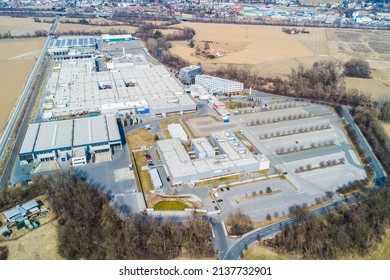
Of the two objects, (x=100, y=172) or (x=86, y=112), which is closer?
(x=100, y=172)

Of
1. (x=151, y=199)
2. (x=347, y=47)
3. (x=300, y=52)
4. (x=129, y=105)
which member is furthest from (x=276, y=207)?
(x=347, y=47)

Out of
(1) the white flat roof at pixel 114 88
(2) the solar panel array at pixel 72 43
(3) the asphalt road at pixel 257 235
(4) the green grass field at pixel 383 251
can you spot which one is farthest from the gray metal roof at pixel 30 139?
(2) the solar panel array at pixel 72 43

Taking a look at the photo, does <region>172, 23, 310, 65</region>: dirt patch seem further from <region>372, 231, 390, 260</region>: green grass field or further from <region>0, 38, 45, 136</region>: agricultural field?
<region>372, 231, 390, 260</region>: green grass field

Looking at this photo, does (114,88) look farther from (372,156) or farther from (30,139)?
(372,156)

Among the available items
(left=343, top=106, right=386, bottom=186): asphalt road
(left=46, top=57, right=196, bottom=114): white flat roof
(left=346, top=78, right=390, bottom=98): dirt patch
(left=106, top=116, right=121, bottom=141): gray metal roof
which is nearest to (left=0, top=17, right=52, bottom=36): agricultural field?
(left=46, top=57, right=196, bottom=114): white flat roof

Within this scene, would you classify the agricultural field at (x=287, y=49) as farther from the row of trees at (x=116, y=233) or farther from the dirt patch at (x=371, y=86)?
the row of trees at (x=116, y=233)

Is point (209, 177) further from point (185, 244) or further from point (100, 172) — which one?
point (100, 172)
